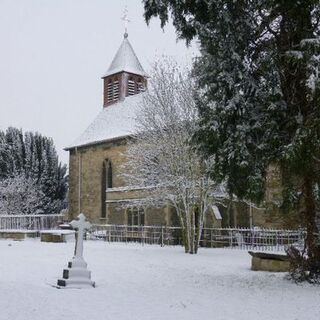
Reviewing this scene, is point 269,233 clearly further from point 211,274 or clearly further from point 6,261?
point 6,261

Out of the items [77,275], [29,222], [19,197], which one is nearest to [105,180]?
[29,222]

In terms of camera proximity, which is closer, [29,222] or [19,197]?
[29,222]

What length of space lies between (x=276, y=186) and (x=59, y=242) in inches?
660

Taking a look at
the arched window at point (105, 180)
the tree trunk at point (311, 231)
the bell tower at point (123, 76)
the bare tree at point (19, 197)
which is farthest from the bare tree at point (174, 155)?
the bare tree at point (19, 197)


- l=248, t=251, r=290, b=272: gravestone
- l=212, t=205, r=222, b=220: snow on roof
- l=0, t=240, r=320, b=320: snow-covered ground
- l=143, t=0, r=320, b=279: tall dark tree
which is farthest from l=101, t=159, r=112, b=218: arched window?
l=143, t=0, r=320, b=279: tall dark tree

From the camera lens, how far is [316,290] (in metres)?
10.6

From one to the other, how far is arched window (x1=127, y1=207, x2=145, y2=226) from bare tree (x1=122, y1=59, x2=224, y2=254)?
602 cm

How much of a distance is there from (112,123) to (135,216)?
31.9 ft

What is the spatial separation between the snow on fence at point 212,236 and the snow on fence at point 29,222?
7.47 m

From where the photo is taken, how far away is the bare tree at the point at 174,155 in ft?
71.1

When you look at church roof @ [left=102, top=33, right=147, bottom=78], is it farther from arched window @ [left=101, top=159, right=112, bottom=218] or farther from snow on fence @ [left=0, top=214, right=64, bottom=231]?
snow on fence @ [left=0, top=214, right=64, bottom=231]

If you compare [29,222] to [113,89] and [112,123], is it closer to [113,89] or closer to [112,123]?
[112,123]

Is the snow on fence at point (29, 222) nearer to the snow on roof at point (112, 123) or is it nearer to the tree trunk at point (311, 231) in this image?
the snow on roof at point (112, 123)

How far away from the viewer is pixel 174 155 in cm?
2203
